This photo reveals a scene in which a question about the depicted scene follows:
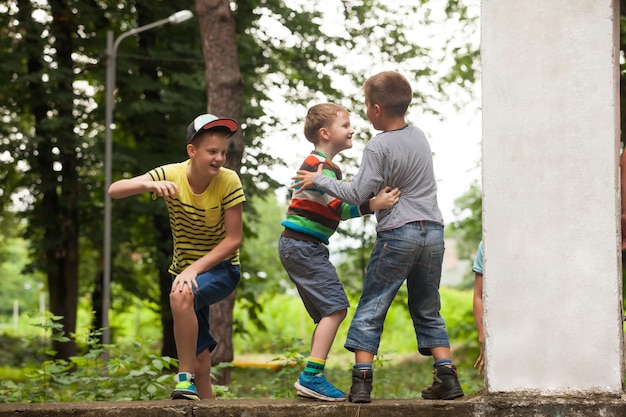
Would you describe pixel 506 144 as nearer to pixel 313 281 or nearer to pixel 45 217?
pixel 313 281

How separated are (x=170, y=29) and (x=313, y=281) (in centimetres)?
1319

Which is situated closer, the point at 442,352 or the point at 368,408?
the point at 368,408

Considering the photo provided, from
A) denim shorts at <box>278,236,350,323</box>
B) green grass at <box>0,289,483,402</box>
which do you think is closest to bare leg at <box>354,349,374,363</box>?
denim shorts at <box>278,236,350,323</box>

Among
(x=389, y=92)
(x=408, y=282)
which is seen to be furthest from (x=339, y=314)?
(x=389, y=92)

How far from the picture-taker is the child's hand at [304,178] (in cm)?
450

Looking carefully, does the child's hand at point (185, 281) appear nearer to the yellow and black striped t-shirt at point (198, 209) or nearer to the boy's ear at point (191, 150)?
the yellow and black striped t-shirt at point (198, 209)

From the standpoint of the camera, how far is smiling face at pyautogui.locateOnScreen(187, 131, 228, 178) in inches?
185

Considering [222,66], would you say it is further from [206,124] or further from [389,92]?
[389,92]

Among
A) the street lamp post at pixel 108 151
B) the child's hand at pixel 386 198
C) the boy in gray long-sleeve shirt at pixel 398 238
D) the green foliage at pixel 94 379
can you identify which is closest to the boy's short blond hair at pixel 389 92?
the boy in gray long-sleeve shirt at pixel 398 238

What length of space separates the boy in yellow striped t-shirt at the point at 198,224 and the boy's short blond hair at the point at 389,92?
0.82 meters

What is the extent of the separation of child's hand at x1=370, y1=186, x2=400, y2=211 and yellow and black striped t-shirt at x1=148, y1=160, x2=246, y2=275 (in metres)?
0.78

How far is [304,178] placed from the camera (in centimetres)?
453

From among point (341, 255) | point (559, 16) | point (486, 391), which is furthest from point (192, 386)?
point (341, 255)

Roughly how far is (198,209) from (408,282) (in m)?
1.19
